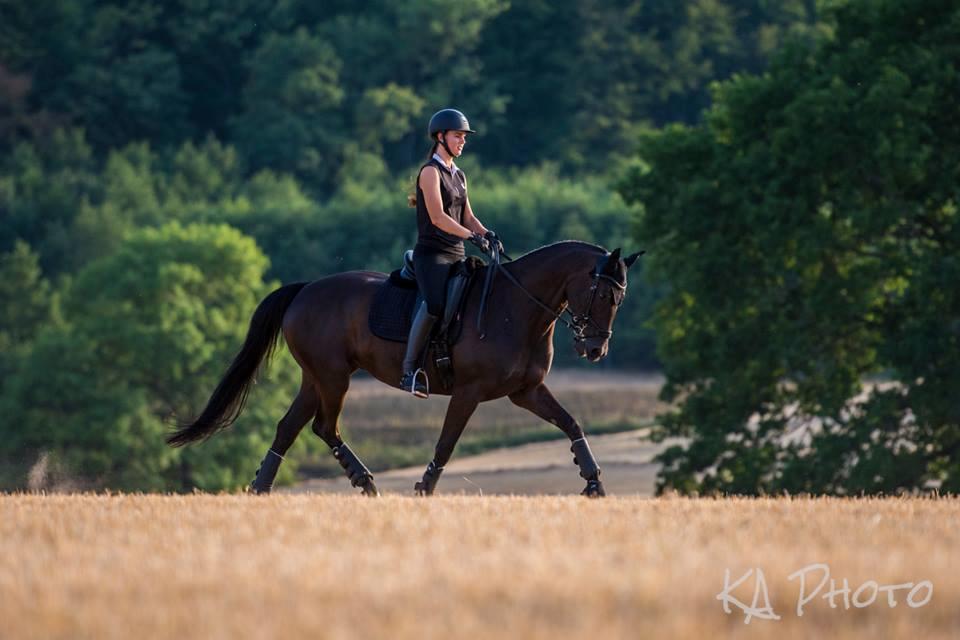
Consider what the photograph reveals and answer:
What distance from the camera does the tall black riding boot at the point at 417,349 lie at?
15023 mm

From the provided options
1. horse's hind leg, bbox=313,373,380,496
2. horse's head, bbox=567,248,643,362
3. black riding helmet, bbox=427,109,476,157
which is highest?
black riding helmet, bbox=427,109,476,157

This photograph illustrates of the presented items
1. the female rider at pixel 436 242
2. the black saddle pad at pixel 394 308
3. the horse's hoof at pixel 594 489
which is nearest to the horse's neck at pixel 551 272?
the female rider at pixel 436 242

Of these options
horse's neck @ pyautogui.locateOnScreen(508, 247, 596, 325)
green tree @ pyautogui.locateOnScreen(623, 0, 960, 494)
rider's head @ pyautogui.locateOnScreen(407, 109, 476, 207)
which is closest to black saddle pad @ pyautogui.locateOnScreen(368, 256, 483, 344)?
horse's neck @ pyautogui.locateOnScreen(508, 247, 596, 325)

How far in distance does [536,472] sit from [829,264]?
73.8 feet

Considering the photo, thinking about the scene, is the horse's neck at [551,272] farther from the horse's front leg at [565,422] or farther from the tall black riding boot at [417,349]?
the tall black riding boot at [417,349]

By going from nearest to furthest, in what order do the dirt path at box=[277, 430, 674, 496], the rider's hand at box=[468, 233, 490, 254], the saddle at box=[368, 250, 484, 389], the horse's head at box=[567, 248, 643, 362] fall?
the horse's head at box=[567, 248, 643, 362] < the rider's hand at box=[468, 233, 490, 254] < the saddle at box=[368, 250, 484, 389] < the dirt path at box=[277, 430, 674, 496]

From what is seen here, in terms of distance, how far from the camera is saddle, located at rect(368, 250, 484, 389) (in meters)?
15.0

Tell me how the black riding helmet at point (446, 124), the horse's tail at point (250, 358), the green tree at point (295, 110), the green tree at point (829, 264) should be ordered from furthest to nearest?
the green tree at point (295, 110), the green tree at point (829, 264), the horse's tail at point (250, 358), the black riding helmet at point (446, 124)

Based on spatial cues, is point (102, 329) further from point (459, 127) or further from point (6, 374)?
point (459, 127)

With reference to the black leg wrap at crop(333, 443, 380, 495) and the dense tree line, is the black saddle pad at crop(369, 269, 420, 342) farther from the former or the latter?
the dense tree line

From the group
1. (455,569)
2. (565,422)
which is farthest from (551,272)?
(455,569)

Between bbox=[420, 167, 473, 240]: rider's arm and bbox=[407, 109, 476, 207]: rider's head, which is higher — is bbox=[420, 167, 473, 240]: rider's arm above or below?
below

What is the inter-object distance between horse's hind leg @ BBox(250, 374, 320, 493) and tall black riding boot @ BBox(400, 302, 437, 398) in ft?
3.50

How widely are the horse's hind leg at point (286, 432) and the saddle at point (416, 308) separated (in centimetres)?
85
